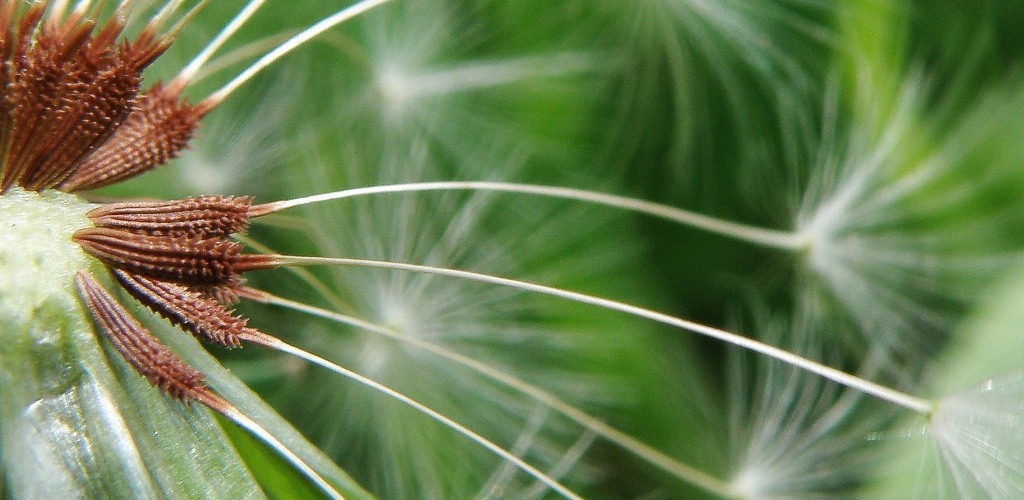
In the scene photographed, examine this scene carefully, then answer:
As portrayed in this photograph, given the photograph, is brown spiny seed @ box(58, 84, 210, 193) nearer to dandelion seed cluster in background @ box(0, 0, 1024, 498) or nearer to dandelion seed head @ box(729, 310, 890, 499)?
dandelion seed cluster in background @ box(0, 0, 1024, 498)

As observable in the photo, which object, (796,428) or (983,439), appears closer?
(983,439)

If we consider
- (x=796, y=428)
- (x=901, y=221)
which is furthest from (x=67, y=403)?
(x=901, y=221)

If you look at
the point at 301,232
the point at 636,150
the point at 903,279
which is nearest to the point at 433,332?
the point at 301,232

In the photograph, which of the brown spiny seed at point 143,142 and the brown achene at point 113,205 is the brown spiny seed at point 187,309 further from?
the brown spiny seed at point 143,142

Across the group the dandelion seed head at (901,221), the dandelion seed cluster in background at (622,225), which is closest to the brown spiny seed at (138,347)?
the dandelion seed cluster in background at (622,225)

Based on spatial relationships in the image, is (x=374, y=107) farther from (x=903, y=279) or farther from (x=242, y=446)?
(x=903, y=279)

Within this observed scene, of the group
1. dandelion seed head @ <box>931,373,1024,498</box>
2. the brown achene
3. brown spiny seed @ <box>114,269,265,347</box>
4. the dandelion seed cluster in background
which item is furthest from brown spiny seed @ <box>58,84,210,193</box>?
dandelion seed head @ <box>931,373,1024,498</box>

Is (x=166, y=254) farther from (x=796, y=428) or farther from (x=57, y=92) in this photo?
(x=796, y=428)
